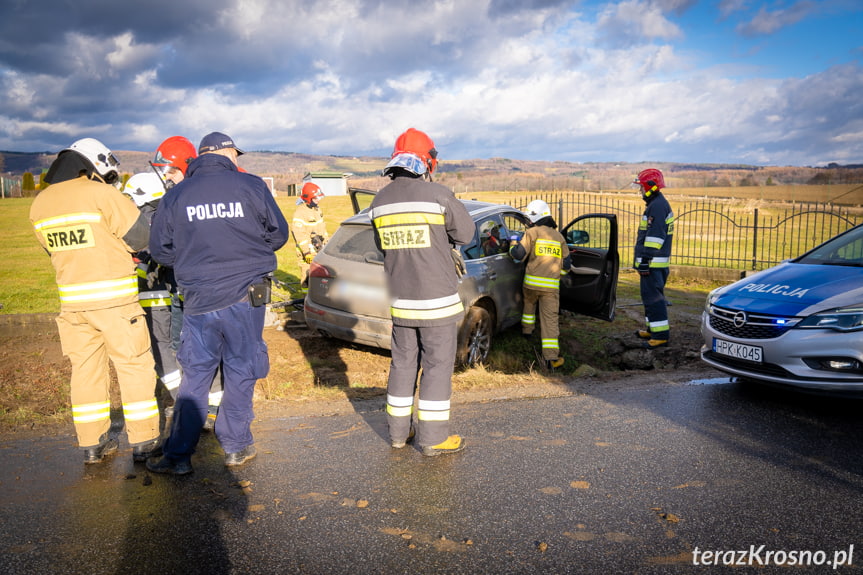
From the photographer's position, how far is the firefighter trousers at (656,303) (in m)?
7.49

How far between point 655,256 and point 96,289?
6376 millimetres

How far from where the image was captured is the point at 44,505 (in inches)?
127

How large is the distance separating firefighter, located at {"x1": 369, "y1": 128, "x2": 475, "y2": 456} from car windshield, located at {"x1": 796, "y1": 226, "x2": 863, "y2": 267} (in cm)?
357

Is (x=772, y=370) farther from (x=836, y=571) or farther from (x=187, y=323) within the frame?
(x=187, y=323)

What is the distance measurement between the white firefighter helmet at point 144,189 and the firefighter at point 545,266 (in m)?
3.79

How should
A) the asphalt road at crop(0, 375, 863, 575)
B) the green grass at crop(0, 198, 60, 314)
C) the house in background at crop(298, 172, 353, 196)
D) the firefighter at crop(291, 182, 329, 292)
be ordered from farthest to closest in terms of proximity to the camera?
the house in background at crop(298, 172, 353, 196) < the green grass at crop(0, 198, 60, 314) < the firefighter at crop(291, 182, 329, 292) < the asphalt road at crop(0, 375, 863, 575)

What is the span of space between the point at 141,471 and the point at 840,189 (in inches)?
1870

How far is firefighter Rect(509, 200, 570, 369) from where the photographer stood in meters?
6.89

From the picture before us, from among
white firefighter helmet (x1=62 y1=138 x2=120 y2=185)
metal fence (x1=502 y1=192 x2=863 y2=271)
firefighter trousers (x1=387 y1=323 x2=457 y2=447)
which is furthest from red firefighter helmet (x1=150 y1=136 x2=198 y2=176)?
metal fence (x1=502 y1=192 x2=863 y2=271)

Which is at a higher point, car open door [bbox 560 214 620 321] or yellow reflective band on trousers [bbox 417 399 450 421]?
car open door [bbox 560 214 620 321]

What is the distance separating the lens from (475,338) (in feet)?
21.2

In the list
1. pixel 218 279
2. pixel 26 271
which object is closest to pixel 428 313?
pixel 218 279

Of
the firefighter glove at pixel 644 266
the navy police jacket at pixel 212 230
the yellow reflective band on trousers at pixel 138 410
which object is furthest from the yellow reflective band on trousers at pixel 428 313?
the firefighter glove at pixel 644 266

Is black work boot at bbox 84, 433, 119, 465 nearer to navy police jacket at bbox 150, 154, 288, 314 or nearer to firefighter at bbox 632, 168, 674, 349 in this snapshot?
navy police jacket at bbox 150, 154, 288, 314
